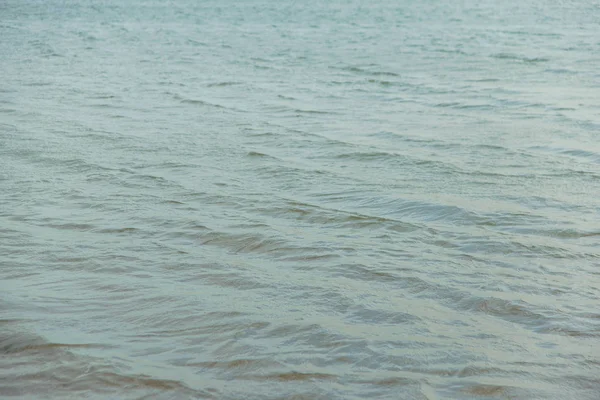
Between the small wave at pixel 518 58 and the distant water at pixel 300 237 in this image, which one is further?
the small wave at pixel 518 58

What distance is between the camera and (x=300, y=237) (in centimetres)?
599

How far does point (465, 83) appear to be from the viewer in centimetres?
1376

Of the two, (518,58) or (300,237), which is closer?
(300,237)

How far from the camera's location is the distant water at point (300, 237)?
13.3 ft

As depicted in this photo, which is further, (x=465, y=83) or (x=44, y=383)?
(x=465, y=83)

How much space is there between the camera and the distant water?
13.3ft

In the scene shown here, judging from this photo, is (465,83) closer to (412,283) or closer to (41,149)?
(41,149)

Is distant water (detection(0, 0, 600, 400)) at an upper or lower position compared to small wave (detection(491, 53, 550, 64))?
upper

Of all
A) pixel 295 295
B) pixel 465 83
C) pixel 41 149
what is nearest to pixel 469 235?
pixel 295 295

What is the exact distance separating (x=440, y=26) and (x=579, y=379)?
22.6 metres

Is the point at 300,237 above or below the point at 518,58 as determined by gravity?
above

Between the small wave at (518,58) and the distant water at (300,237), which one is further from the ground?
the distant water at (300,237)

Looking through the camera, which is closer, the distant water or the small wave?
the distant water

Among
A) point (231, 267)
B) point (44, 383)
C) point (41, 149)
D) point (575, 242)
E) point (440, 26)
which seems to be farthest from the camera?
point (440, 26)
